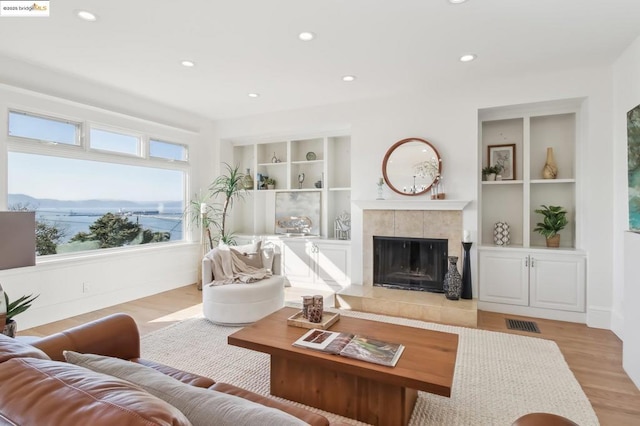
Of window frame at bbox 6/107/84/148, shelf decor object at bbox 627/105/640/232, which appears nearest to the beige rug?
shelf decor object at bbox 627/105/640/232

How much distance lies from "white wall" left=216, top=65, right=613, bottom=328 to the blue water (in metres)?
1.91

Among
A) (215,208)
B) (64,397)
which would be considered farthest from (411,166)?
(64,397)

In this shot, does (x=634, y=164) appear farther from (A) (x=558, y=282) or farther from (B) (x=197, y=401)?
(B) (x=197, y=401)

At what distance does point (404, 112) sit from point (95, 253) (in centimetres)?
434

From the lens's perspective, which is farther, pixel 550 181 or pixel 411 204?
pixel 411 204

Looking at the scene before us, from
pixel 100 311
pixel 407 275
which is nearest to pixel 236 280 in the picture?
pixel 100 311

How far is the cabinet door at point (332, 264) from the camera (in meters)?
4.92

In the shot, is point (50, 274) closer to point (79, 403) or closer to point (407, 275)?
point (79, 403)

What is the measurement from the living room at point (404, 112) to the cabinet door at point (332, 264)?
256 millimetres

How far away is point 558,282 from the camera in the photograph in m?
3.75

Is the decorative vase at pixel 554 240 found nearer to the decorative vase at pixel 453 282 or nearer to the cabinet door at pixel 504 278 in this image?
the cabinet door at pixel 504 278

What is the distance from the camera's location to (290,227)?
573 cm

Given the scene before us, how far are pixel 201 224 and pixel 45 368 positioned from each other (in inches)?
190

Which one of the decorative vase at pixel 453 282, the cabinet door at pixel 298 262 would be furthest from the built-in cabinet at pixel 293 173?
the decorative vase at pixel 453 282
